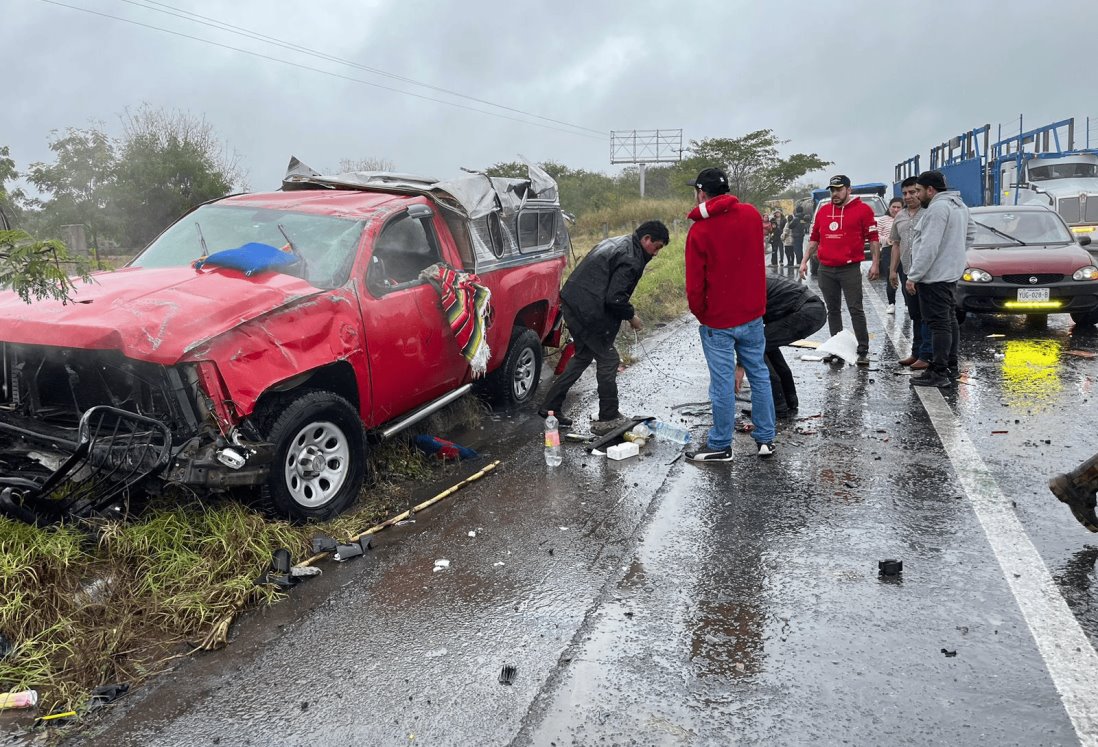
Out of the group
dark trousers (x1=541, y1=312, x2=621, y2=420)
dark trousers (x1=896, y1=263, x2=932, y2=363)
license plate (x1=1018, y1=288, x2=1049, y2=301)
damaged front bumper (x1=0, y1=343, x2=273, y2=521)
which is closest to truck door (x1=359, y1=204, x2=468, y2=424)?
dark trousers (x1=541, y1=312, x2=621, y2=420)

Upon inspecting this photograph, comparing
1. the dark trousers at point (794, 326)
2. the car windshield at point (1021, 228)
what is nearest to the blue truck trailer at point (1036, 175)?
the car windshield at point (1021, 228)

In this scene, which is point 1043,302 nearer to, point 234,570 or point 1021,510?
point 1021,510

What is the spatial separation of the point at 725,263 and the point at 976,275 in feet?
20.1

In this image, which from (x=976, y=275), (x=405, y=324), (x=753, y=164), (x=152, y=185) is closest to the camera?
(x=405, y=324)

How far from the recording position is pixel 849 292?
28.9ft

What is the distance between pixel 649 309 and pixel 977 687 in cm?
1082

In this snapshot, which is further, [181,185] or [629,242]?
[181,185]

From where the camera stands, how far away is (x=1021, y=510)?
4.63m

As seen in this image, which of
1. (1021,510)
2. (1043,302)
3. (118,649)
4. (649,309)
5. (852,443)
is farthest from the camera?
(649,309)

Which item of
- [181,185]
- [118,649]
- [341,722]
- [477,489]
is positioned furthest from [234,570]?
[181,185]

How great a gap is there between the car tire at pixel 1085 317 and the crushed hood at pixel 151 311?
31.9ft

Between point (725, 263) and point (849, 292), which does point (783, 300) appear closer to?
point (725, 263)

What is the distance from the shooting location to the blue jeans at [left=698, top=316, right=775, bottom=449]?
18.8ft

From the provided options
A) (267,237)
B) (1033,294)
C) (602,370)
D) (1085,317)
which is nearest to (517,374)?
Answer: (602,370)
